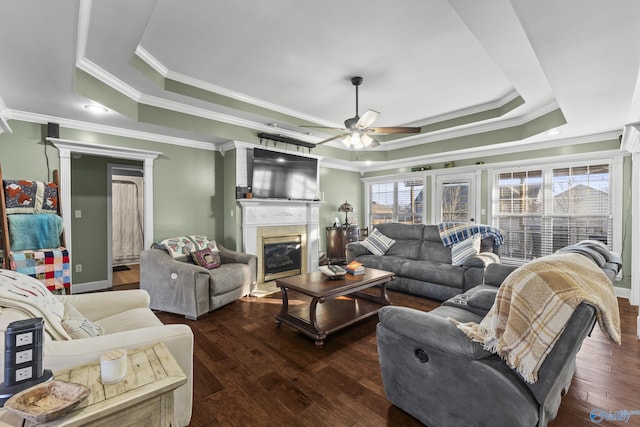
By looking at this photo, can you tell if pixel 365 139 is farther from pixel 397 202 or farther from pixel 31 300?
pixel 397 202

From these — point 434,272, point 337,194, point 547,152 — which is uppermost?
point 547,152

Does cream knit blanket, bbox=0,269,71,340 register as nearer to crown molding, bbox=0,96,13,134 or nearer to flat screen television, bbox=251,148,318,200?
crown molding, bbox=0,96,13,134

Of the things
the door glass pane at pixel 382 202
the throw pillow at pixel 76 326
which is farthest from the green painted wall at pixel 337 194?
the throw pillow at pixel 76 326

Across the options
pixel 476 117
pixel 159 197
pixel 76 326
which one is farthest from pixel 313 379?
pixel 476 117

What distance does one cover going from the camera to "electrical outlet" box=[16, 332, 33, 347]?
0.97m

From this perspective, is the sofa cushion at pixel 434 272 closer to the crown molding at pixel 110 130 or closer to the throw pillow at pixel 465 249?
the throw pillow at pixel 465 249

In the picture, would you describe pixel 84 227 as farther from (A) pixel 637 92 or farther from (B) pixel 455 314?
(A) pixel 637 92

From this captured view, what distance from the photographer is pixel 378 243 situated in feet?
16.2

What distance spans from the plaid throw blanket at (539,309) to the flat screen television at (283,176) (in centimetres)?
391

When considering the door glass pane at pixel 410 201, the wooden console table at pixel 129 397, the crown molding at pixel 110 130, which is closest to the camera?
the wooden console table at pixel 129 397

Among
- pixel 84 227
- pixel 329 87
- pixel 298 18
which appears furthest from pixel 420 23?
pixel 84 227

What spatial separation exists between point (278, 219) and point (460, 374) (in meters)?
3.88

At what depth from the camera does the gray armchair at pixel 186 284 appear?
10.5 feet

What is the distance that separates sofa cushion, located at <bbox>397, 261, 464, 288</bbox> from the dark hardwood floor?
132 cm
